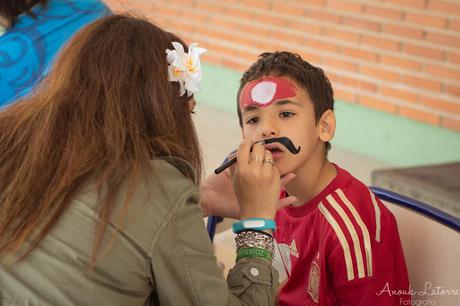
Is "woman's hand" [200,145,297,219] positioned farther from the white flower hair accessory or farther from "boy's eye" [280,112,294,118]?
the white flower hair accessory

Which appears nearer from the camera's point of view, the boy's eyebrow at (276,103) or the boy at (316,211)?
the boy at (316,211)

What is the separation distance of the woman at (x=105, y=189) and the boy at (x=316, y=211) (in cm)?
30

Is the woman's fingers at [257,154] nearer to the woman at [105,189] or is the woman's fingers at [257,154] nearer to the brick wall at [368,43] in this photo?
the woman at [105,189]

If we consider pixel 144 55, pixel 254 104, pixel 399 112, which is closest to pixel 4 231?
pixel 144 55

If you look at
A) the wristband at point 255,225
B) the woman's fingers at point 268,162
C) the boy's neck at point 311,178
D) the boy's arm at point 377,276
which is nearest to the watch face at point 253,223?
the wristband at point 255,225

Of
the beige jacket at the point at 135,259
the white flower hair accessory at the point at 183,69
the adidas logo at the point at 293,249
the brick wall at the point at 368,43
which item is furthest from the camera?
the brick wall at the point at 368,43

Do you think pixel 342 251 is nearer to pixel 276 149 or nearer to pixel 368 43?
pixel 276 149

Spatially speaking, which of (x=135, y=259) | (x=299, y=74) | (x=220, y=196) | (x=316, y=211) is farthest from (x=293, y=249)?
(x=135, y=259)

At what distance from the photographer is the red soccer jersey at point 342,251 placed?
1728 mm

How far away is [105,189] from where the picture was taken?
4.61 ft

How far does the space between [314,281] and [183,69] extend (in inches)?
25.5

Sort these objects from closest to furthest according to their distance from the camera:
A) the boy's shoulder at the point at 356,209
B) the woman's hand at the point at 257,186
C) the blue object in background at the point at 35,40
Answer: the woman's hand at the point at 257,186 → the boy's shoulder at the point at 356,209 → the blue object in background at the point at 35,40

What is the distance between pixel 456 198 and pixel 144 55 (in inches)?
92.2

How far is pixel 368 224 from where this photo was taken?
179cm
